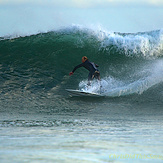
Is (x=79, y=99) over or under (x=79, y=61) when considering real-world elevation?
under

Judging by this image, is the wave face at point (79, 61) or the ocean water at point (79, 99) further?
the wave face at point (79, 61)

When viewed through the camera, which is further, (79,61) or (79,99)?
(79,61)

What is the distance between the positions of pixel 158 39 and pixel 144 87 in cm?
606

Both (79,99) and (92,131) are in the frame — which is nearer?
(92,131)

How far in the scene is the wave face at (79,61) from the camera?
12.5m

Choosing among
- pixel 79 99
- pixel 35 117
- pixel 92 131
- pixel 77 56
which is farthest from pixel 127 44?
pixel 92 131

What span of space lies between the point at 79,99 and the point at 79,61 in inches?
195

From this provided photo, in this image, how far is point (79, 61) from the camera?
15.9 m

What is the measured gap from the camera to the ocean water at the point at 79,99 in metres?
4.57

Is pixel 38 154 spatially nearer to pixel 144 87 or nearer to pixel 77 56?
pixel 144 87

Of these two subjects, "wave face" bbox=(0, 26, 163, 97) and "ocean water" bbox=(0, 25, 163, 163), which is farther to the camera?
"wave face" bbox=(0, 26, 163, 97)

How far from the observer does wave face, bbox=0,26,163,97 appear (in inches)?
492

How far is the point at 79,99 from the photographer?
11.1 metres

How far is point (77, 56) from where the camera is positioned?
644 inches
